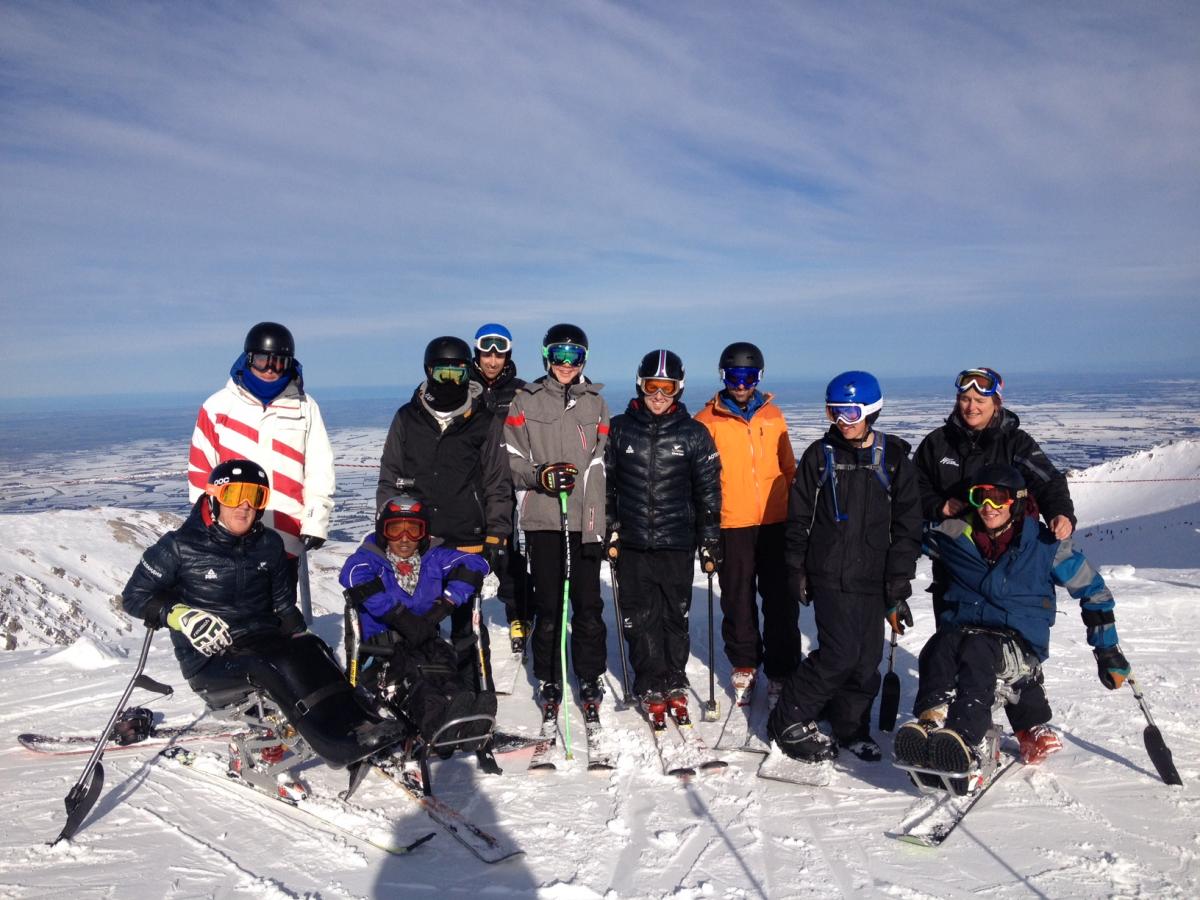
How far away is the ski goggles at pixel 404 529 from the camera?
498 centimetres

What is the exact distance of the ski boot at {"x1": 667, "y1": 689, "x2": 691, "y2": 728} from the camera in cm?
537

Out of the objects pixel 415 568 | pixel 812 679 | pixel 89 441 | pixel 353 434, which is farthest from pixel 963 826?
pixel 89 441

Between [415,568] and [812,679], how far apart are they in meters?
2.66

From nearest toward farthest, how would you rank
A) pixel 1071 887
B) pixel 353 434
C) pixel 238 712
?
pixel 1071 887, pixel 238 712, pixel 353 434

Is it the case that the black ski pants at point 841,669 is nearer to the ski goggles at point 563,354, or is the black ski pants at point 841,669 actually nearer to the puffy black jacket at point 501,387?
the ski goggles at point 563,354

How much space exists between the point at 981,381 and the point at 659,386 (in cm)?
214

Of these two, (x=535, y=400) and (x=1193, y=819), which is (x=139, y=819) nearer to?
(x=535, y=400)

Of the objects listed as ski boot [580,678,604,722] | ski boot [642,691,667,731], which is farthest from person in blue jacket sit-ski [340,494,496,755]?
ski boot [642,691,667,731]

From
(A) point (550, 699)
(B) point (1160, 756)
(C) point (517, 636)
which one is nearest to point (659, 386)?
(A) point (550, 699)

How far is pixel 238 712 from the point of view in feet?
14.5

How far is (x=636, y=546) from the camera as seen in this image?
547cm

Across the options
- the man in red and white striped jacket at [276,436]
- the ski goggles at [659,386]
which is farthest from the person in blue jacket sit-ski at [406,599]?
the ski goggles at [659,386]

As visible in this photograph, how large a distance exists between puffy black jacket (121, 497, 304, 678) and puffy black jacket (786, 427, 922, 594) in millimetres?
3349

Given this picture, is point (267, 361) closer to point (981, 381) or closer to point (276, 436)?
point (276, 436)
